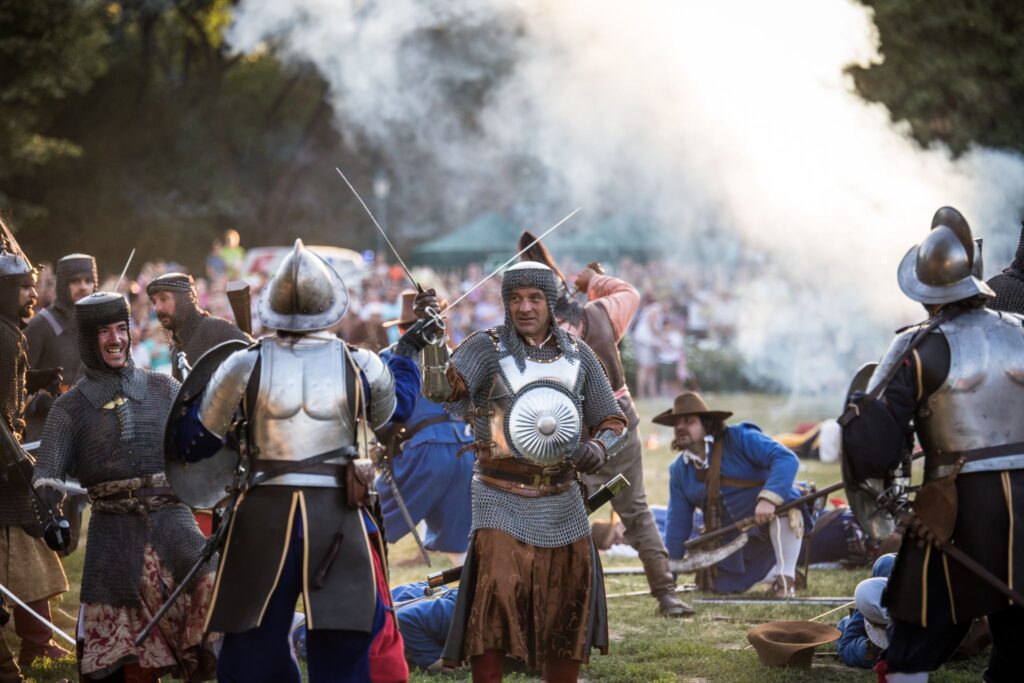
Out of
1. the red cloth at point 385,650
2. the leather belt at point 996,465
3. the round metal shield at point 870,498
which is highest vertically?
the leather belt at point 996,465

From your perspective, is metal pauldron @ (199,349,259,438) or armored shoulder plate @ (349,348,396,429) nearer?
metal pauldron @ (199,349,259,438)

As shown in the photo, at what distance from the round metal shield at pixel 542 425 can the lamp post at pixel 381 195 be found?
19.1m

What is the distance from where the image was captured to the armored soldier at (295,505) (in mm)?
4395

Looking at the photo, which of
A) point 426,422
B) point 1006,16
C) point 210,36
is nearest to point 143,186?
point 210,36

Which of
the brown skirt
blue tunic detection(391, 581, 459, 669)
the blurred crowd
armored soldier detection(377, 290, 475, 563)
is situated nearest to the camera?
the brown skirt

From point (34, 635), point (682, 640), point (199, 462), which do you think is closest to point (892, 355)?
point (199, 462)

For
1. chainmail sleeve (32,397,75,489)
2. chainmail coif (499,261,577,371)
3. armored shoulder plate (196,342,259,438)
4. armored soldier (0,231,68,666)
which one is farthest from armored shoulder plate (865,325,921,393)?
armored soldier (0,231,68,666)

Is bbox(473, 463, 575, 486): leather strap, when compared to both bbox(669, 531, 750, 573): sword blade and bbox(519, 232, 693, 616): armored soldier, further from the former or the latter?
bbox(669, 531, 750, 573): sword blade

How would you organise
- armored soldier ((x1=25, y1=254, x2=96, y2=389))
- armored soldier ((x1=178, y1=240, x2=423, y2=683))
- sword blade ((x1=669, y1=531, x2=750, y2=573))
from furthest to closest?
sword blade ((x1=669, y1=531, x2=750, y2=573)) → armored soldier ((x1=25, y1=254, x2=96, y2=389)) → armored soldier ((x1=178, y1=240, x2=423, y2=683))

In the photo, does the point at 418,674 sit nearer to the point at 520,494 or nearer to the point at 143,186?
the point at 520,494

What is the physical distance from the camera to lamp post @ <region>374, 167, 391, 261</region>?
28.6 meters

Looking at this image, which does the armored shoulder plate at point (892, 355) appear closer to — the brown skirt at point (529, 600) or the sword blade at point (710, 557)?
the brown skirt at point (529, 600)

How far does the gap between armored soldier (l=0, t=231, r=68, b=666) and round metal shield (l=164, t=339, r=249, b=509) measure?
1.98 metres

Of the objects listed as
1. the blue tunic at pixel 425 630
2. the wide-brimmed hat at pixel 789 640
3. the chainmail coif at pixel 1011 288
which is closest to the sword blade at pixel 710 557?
the wide-brimmed hat at pixel 789 640
